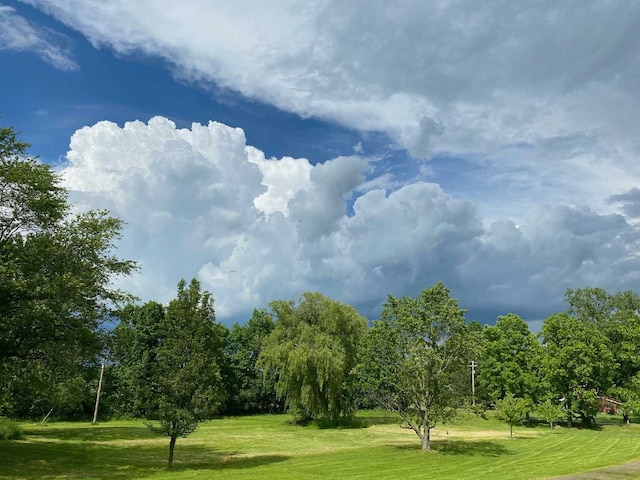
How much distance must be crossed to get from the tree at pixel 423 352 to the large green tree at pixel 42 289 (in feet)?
60.4

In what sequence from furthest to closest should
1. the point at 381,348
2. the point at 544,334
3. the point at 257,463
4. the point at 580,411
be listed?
the point at 544,334
the point at 580,411
the point at 381,348
the point at 257,463

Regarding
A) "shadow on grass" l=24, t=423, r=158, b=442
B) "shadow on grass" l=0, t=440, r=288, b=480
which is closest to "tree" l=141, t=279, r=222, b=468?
"shadow on grass" l=0, t=440, r=288, b=480

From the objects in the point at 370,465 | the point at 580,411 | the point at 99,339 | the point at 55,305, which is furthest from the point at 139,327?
the point at 580,411

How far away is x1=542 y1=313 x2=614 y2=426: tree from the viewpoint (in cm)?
5616

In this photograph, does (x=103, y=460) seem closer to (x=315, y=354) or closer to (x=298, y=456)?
(x=298, y=456)

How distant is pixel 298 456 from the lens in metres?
30.8

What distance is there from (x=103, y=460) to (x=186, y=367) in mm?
8289

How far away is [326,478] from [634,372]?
5690 centimetres

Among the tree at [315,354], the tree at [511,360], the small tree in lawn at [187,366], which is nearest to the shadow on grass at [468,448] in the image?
the tree at [315,354]

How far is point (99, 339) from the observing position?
99.5 ft

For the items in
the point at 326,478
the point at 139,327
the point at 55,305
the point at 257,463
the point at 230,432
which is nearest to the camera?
the point at 326,478

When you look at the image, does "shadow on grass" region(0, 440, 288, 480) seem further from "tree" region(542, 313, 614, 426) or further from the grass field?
"tree" region(542, 313, 614, 426)

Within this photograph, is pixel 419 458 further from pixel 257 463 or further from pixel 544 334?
pixel 544 334

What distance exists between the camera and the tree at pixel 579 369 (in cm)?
5616
